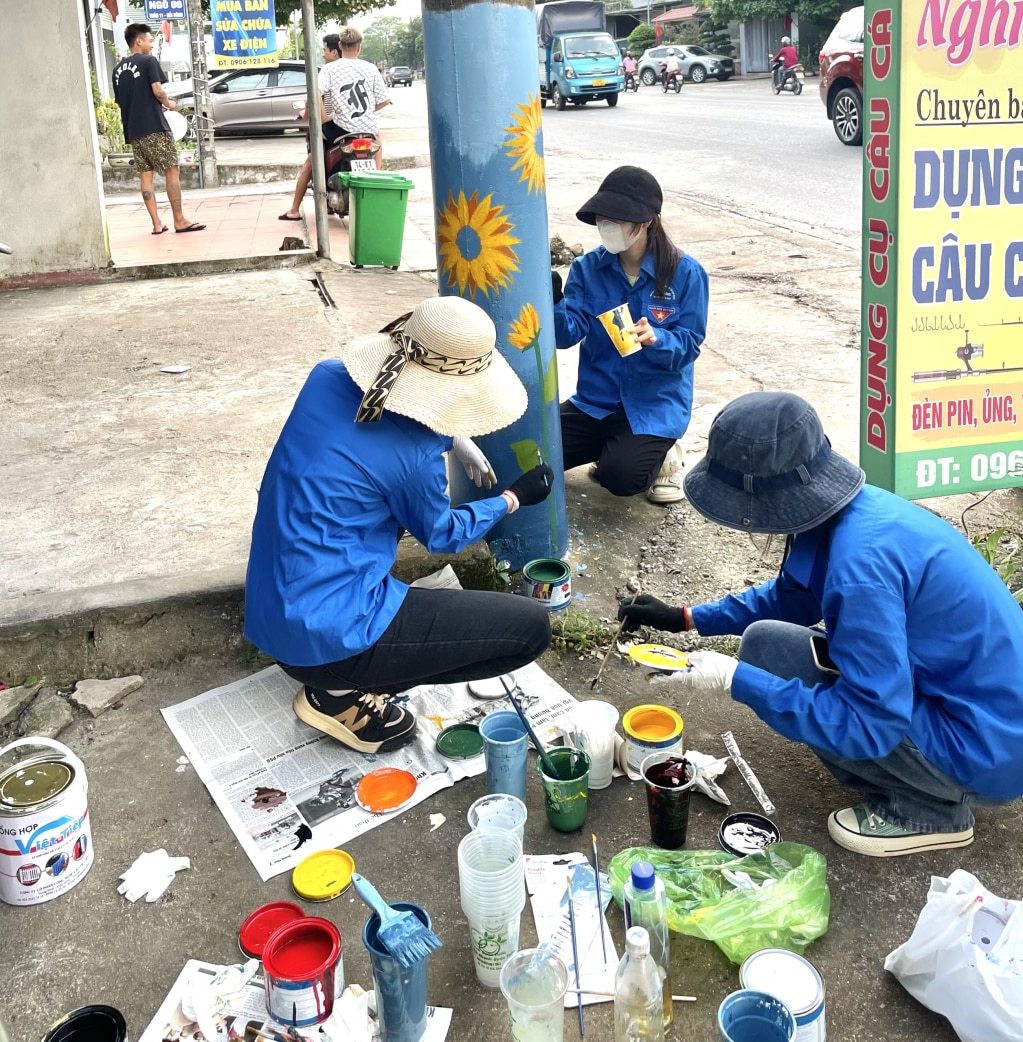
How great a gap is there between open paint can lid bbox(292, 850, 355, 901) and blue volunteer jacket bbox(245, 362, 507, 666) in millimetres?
470

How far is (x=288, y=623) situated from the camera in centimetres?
247

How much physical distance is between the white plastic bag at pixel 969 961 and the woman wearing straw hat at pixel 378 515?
3.89 ft

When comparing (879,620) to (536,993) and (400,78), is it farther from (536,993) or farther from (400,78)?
(400,78)

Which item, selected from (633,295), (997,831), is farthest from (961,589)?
(633,295)

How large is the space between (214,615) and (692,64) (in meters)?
33.2

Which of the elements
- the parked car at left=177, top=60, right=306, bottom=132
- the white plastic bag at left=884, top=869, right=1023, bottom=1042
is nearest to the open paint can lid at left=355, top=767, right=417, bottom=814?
the white plastic bag at left=884, top=869, right=1023, bottom=1042

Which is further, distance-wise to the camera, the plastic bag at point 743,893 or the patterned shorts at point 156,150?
the patterned shorts at point 156,150

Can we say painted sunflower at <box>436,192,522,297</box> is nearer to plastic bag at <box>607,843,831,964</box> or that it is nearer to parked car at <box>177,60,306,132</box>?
plastic bag at <box>607,843,831,964</box>

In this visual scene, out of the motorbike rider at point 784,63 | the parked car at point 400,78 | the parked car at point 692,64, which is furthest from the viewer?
the parked car at point 400,78

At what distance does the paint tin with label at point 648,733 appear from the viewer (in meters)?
2.56

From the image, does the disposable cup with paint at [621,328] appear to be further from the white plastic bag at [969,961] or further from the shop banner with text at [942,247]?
the white plastic bag at [969,961]

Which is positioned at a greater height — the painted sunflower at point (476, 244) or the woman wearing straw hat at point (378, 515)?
the painted sunflower at point (476, 244)

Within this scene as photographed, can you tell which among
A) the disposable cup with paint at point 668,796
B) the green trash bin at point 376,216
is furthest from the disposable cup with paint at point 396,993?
the green trash bin at point 376,216

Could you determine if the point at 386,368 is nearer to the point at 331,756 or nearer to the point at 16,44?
Answer: the point at 331,756
